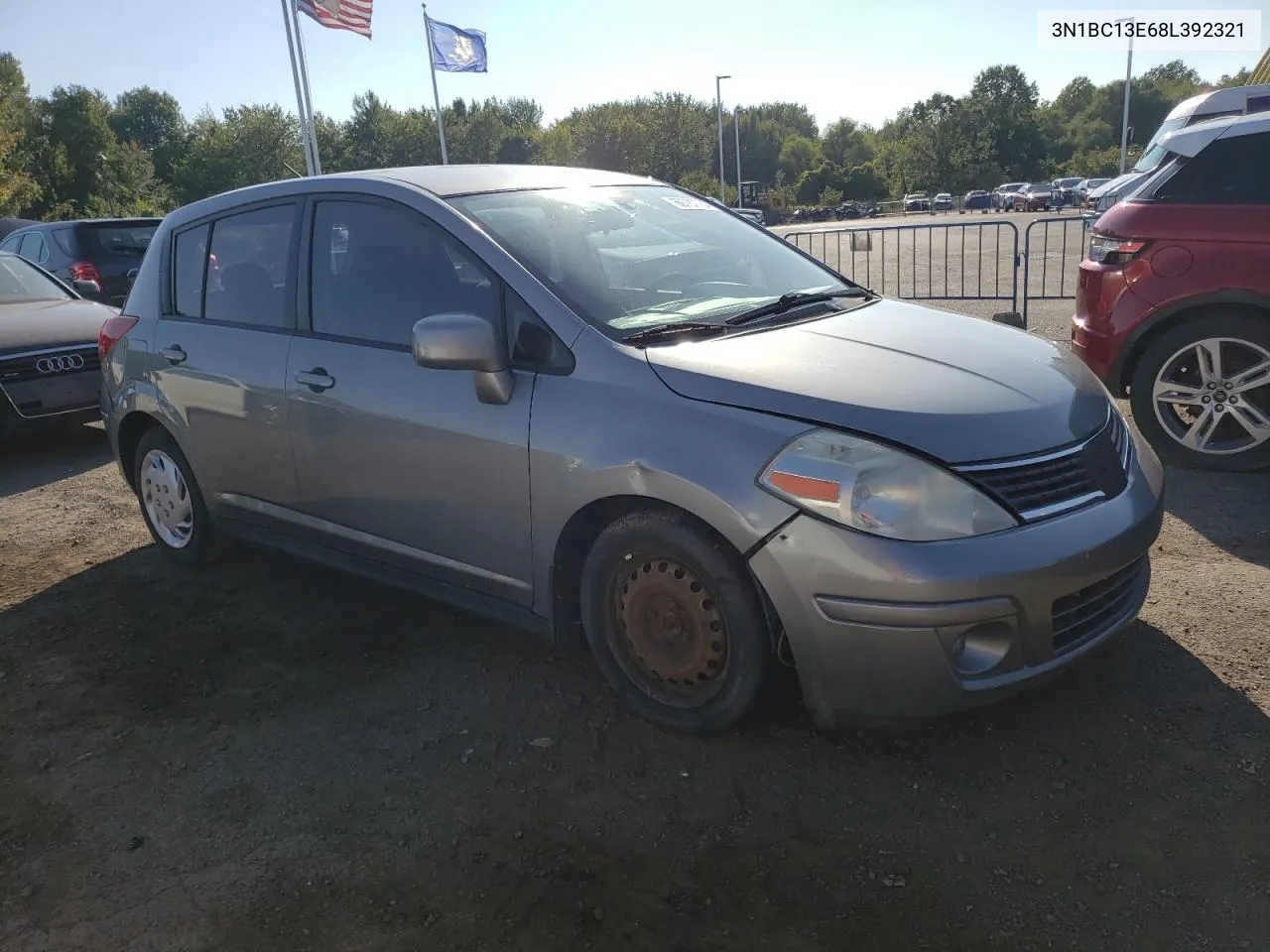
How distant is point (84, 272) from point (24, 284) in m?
2.56

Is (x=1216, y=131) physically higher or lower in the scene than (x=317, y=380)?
higher

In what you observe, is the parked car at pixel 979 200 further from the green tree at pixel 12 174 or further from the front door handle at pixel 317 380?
the front door handle at pixel 317 380

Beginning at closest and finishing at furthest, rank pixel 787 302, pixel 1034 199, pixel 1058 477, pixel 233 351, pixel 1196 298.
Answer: pixel 1058 477
pixel 787 302
pixel 233 351
pixel 1196 298
pixel 1034 199

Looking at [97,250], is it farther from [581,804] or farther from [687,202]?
[581,804]

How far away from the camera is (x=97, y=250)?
10.8 meters

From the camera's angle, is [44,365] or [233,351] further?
[44,365]

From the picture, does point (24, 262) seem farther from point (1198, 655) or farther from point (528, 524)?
point (1198, 655)

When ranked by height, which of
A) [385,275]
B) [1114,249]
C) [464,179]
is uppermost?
[464,179]

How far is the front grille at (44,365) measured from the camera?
6949 mm

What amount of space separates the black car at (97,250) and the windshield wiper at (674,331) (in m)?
9.46

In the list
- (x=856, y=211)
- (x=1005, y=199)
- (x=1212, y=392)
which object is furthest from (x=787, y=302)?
(x=856, y=211)

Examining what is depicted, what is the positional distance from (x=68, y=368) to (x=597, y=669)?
19.0ft

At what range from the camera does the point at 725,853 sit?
2520 millimetres

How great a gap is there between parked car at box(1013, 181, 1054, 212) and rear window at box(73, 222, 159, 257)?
185 feet
